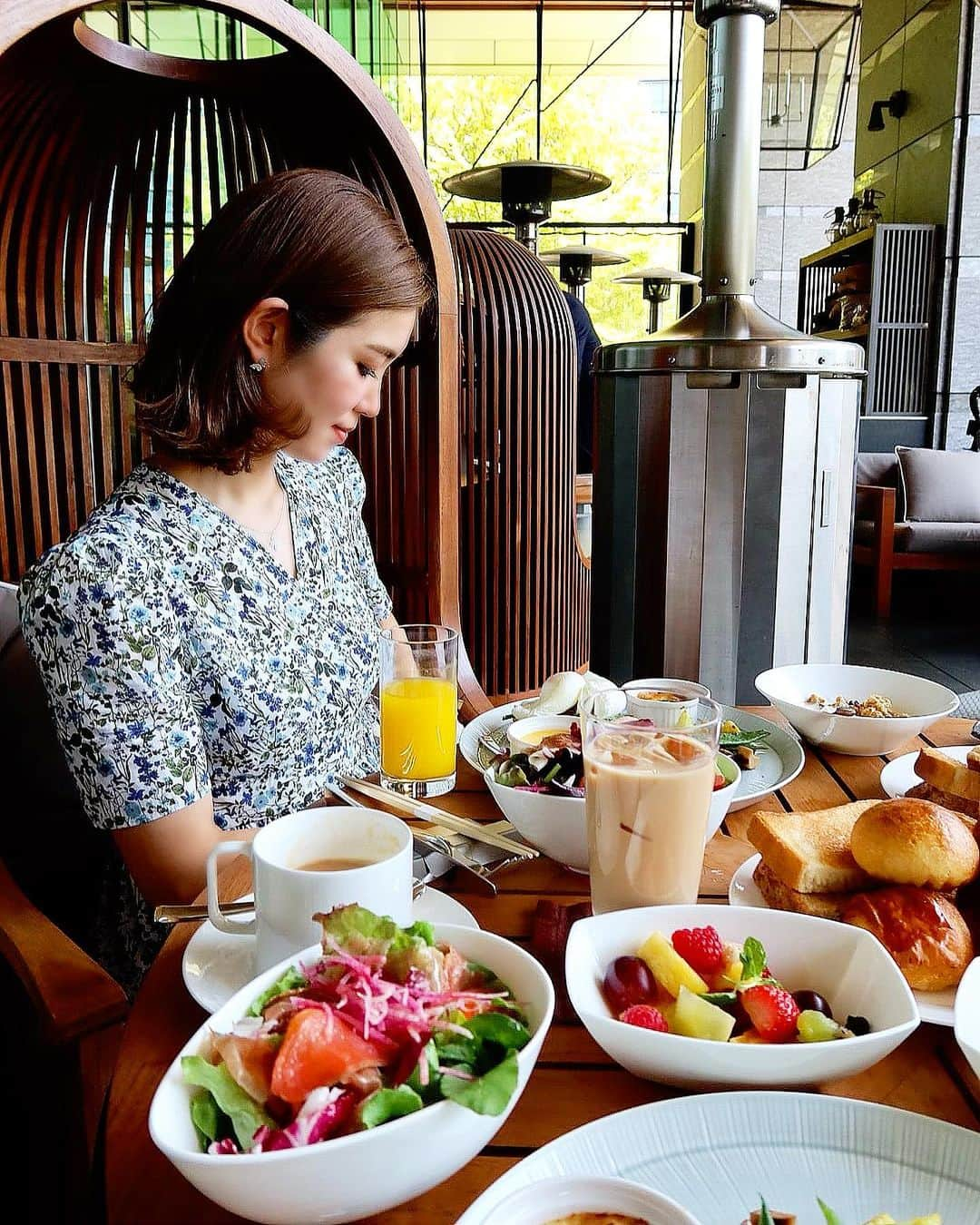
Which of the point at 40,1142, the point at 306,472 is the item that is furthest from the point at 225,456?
the point at 40,1142

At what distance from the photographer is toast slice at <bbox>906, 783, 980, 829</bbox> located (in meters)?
0.95

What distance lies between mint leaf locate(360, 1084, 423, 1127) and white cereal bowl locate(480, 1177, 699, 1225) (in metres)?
0.06

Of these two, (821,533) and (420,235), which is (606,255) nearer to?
(821,533)

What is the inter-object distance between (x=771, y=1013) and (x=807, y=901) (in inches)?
8.4

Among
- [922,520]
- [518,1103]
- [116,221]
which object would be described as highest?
[116,221]

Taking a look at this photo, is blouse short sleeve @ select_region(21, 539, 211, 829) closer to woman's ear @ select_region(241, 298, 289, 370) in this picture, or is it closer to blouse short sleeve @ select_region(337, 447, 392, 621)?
woman's ear @ select_region(241, 298, 289, 370)

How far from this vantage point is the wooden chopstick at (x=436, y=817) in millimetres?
1016

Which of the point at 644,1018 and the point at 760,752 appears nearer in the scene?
the point at 644,1018

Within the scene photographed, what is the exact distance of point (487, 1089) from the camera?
0.56m

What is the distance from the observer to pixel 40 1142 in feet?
3.89

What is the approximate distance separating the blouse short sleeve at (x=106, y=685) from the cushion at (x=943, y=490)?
6.68m

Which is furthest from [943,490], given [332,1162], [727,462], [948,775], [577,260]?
[332,1162]

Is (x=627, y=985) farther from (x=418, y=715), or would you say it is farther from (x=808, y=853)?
(x=418, y=715)

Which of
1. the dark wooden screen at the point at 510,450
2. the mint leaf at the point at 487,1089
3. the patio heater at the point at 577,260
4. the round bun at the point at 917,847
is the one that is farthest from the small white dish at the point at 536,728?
the patio heater at the point at 577,260
